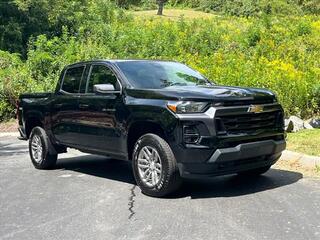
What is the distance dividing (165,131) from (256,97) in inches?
51.6

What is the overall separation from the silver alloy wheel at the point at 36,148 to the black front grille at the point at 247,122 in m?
4.21

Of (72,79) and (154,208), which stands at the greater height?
(72,79)

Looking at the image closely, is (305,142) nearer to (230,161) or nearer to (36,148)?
(230,161)

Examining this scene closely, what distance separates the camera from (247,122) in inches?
259

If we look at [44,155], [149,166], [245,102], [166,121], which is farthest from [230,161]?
[44,155]

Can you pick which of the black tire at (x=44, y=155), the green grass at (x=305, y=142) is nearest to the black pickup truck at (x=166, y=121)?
the black tire at (x=44, y=155)

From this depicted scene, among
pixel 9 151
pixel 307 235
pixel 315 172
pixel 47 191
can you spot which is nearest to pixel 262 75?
Result: pixel 315 172

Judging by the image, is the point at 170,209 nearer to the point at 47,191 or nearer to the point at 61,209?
the point at 61,209

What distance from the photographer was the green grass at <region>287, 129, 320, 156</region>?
29.1ft

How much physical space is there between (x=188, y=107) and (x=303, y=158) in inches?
122

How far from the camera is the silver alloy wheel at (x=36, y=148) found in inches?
368

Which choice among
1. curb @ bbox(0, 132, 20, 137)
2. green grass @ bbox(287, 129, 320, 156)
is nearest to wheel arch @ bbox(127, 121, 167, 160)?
green grass @ bbox(287, 129, 320, 156)

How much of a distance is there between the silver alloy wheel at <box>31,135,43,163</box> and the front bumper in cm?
382

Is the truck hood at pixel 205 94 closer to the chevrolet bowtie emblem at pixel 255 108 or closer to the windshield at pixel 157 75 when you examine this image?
Result: the chevrolet bowtie emblem at pixel 255 108
